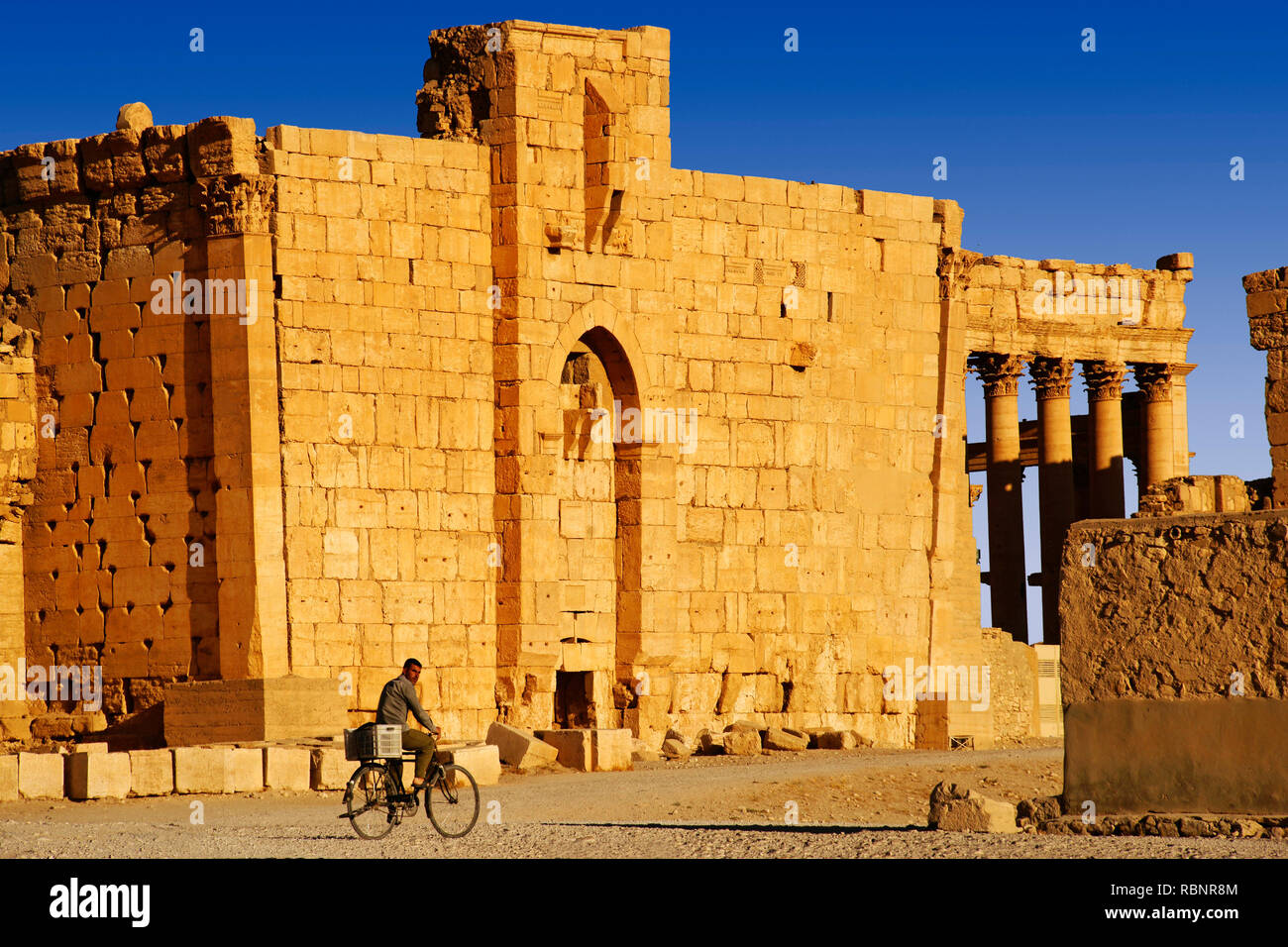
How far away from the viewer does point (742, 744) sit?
24281 mm

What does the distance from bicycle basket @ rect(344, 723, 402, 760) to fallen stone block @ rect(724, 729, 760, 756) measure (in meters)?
10.0

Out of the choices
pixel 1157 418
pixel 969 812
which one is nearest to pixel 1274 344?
pixel 969 812

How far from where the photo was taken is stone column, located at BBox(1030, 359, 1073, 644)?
35188 mm

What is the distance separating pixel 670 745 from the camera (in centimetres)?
2394

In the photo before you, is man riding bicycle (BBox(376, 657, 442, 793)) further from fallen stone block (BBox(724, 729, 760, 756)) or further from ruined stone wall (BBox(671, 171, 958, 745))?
ruined stone wall (BBox(671, 171, 958, 745))

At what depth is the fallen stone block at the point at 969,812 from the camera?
44.1 feet

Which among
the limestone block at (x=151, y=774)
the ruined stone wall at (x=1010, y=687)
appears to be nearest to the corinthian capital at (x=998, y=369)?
the ruined stone wall at (x=1010, y=687)

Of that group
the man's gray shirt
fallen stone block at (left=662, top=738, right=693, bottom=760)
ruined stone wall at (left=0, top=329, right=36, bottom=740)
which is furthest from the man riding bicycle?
ruined stone wall at (left=0, top=329, right=36, bottom=740)

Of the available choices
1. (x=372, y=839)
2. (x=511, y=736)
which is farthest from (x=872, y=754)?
(x=372, y=839)
